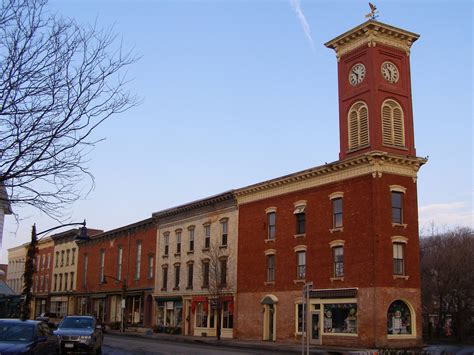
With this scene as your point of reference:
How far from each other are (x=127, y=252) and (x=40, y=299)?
99.4ft

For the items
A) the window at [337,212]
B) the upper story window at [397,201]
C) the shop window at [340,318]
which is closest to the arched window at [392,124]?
the upper story window at [397,201]

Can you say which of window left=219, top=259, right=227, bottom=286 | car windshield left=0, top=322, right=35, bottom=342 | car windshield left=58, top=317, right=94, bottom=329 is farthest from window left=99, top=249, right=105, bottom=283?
car windshield left=0, top=322, right=35, bottom=342

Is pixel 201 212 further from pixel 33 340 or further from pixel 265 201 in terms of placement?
pixel 33 340

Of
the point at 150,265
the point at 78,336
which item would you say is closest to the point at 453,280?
the point at 150,265

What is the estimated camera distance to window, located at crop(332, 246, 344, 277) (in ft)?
113

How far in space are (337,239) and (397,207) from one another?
410cm

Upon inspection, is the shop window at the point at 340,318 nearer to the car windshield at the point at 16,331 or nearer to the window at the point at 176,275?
the window at the point at 176,275

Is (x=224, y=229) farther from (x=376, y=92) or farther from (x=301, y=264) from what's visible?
(x=376, y=92)

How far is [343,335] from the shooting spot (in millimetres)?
33125

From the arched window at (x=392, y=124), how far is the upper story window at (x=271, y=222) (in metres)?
10.0

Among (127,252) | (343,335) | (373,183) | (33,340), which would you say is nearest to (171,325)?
(127,252)

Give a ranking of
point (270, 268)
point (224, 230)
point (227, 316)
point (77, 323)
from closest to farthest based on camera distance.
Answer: point (77, 323)
point (270, 268)
point (227, 316)
point (224, 230)

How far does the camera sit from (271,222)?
41469mm

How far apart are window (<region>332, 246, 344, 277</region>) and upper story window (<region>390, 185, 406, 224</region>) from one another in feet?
12.1
